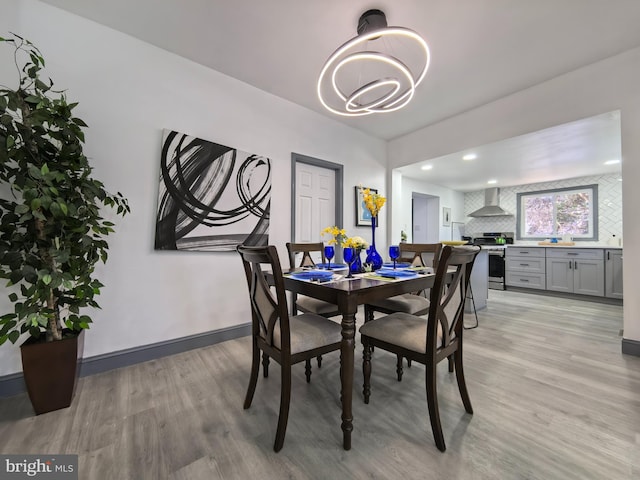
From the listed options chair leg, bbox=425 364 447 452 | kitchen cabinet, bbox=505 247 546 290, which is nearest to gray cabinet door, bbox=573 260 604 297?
kitchen cabinet, bbox=505 247 546 290

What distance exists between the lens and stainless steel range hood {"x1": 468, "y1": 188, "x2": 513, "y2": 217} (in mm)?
5918

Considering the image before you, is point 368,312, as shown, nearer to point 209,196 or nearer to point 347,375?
point 347,375

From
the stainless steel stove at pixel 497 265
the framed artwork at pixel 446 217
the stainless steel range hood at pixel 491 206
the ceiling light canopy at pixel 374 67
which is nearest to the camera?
the ceiling light canopy at pixel 374 67

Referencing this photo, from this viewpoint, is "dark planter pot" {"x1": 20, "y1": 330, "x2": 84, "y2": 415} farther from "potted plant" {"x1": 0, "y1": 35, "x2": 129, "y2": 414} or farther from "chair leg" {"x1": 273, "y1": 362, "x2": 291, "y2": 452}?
"chair leg" {"x1": 273, "y1": 362, "x2": 291, "y2": 452}

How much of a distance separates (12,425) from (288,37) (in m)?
3.09

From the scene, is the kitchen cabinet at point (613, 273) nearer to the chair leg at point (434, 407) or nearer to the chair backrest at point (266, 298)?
the chair leg at point (434, 407)

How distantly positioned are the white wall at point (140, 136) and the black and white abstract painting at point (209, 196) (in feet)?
0.30

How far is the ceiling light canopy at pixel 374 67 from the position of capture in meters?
1.71

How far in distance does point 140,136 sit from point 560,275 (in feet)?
21.1

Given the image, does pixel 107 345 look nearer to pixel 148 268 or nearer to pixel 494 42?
pixel 148 268

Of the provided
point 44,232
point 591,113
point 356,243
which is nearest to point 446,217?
point 591,113

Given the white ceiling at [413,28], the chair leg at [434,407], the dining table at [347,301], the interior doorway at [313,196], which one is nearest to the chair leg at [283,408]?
the dining table at [347,301]

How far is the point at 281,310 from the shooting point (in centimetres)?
126

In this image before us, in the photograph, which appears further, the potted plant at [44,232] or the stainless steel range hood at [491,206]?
the stainless steel range hood at [491,206]
